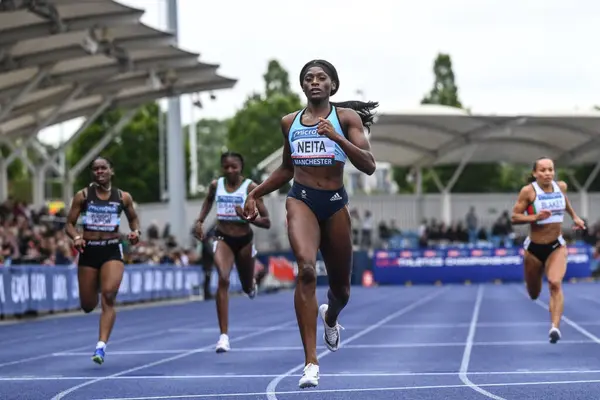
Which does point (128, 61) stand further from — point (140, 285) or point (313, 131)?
point (313, 131)

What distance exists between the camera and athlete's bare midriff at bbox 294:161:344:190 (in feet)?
32.0

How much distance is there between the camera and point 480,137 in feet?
187

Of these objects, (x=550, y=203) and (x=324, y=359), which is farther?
(x=550, y=203)

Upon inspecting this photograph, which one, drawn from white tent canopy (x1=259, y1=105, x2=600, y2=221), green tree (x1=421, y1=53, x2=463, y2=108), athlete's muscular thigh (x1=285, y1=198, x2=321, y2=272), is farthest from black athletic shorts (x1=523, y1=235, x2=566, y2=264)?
green tree (x1=421, y1=53, x2=463, y2=108)

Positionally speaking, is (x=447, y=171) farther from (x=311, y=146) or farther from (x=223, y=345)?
(x=311, y=146)

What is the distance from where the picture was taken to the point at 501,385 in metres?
10.7

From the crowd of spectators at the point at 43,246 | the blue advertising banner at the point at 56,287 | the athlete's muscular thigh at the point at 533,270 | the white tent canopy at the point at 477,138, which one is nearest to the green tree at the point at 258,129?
the white tent canopy at the point at 477,138

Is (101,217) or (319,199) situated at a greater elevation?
(319,199)

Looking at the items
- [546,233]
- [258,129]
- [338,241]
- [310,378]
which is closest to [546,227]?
[546,233]

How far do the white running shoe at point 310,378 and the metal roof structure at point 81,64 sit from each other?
21990 mm

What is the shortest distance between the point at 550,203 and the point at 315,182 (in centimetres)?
598

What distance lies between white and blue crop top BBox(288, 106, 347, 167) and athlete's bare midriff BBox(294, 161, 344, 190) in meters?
0.05

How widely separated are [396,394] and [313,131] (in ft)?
6.92

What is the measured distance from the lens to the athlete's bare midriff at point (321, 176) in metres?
9.76
